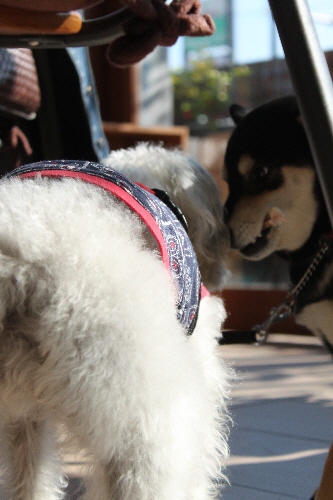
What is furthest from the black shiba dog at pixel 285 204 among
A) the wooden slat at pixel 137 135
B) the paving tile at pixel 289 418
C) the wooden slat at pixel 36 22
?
the wooden slat at pixel 137 135

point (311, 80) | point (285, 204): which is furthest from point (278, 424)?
point (311, 80)

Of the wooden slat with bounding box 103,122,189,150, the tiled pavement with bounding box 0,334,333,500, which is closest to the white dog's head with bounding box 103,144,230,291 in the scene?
A: the tiled pavement with bounding box 0,334,333,500

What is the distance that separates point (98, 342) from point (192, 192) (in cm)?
71

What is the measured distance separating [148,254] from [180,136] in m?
2.78

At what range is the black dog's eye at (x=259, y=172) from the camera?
2014 mm

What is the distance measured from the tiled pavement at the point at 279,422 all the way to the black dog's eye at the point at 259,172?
0.77 m

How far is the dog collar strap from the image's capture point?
42.4 inches

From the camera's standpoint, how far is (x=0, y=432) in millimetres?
1245

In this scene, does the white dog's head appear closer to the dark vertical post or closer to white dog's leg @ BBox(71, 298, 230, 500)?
white dog's leg @ BBox(71, 298, 230, 500)

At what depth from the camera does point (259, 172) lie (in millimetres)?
2020

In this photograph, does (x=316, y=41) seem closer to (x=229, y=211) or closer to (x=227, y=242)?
(x=227, y=242)

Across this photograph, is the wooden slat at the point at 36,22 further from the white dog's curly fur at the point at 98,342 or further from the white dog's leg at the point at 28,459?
the white dog's leg at the point at 28,459

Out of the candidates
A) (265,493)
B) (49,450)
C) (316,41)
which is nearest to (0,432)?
(49,450)

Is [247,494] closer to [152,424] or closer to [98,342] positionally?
[152,424]
